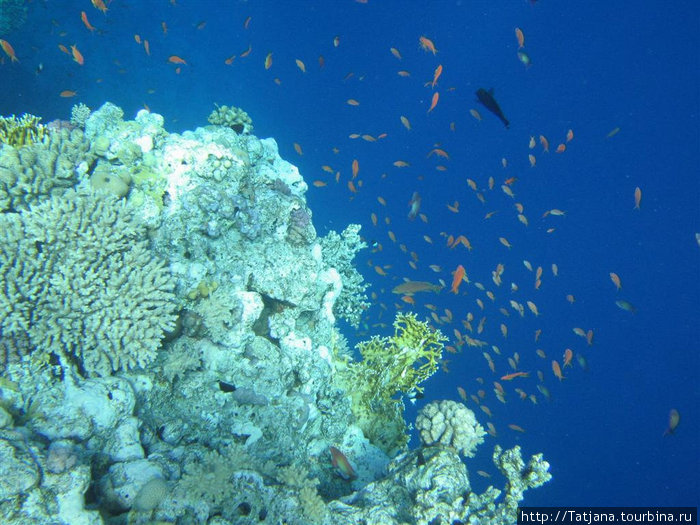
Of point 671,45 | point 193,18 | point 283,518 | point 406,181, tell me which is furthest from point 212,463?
point 193,18

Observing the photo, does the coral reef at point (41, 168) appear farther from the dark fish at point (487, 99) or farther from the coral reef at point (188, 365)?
the dark fish at point (487, 99)

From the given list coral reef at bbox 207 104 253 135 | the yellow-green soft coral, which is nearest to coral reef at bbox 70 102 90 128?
coral reef at bbox 207 104 253 135

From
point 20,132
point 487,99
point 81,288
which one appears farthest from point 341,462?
point 487,99

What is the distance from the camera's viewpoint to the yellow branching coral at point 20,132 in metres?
5.14

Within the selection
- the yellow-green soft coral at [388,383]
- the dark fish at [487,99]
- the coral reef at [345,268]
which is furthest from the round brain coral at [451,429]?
the dark fish at [487,99]

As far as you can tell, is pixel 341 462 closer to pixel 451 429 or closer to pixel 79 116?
pixel 451 429

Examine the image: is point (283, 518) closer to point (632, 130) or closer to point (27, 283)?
point (27, 283)

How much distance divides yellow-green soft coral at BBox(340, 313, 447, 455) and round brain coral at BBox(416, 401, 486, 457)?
1193 mm

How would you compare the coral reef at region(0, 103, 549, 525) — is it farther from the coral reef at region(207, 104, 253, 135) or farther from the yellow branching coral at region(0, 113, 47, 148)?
the coral reef at region(207, 104, 253, 135)

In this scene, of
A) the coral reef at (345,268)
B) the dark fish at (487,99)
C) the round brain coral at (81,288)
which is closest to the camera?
the round brain coral at (81,288)

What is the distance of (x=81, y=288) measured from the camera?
3965 millimetres

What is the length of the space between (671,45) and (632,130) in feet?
29.8

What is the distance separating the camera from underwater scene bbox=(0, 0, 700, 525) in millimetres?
3855

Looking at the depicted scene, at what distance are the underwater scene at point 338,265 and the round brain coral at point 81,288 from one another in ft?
0.09
